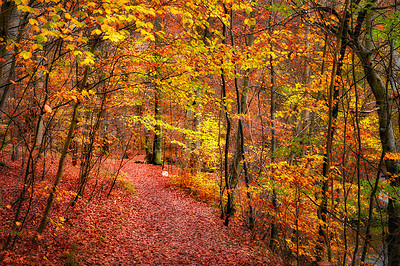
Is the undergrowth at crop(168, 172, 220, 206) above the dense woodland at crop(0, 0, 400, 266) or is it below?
below

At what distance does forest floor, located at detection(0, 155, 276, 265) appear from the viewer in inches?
196

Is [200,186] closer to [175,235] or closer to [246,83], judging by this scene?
[175,235]

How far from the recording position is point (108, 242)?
6.20 metres

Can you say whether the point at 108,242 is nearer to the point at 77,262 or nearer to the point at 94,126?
the point at 77,262

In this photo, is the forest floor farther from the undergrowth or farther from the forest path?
the undergrowth

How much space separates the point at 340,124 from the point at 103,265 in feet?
21.7

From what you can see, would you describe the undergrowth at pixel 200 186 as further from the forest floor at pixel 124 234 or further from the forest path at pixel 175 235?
the forest floor at pixel 124 234

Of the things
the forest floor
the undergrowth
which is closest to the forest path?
the forest floor

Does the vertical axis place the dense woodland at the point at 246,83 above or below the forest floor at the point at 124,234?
above

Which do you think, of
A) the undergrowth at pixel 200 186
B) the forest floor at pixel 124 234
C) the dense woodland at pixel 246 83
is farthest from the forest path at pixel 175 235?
the dense woodland at pixel 246 83

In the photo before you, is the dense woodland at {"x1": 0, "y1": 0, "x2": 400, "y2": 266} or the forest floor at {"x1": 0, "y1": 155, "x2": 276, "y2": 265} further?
the forest floor at {"x1": 0, "y1": 155, "x2": 276, "y2": 265}

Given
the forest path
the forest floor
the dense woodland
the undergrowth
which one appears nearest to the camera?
the dense woodland

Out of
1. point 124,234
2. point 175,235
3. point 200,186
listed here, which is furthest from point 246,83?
point 124,234

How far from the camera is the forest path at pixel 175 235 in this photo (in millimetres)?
6012
